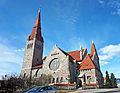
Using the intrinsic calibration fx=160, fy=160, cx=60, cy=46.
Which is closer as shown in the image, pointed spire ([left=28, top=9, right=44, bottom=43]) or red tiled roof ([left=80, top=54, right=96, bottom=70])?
red tiled roof ([left=80, top=54, right=96, bottom=70])

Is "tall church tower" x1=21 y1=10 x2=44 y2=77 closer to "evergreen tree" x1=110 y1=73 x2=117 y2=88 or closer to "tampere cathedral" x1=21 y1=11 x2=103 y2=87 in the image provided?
"tampere cathedral" x1=21 y1=11 x2=103 y2=87

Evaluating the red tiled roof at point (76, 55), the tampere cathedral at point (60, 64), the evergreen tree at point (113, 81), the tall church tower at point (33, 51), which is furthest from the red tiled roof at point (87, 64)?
the tall church tower at point (33, 51)

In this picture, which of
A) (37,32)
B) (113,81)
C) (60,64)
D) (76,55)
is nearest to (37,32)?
(37,32)

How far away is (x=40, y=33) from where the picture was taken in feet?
219

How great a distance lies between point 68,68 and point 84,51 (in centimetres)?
1291

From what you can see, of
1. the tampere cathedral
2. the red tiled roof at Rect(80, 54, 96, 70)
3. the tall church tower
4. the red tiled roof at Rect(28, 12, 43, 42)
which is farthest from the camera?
the red tiled roof at Rect(28, 12, 43, 42)

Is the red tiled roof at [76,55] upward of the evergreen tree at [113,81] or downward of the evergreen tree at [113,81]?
upward

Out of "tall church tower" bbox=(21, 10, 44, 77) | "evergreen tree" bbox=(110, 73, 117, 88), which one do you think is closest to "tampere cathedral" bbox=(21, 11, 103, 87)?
"tall church tower" bbox=(21, 10, 44, 77)

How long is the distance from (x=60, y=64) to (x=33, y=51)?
1376 cm

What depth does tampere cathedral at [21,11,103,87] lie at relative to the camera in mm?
48500

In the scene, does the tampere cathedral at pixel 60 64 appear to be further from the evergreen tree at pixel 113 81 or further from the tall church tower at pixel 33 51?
the evergreen tree at pixel 113 81

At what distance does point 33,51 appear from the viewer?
60344 mm

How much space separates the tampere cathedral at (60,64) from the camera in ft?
159

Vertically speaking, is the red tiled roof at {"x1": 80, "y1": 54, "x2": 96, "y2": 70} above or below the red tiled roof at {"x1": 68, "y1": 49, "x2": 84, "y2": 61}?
below
